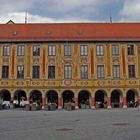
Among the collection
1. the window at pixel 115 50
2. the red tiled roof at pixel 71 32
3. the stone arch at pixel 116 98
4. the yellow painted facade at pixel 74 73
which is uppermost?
the red tiled roof at pixel 71 32

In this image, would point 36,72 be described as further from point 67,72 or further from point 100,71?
point 100,71

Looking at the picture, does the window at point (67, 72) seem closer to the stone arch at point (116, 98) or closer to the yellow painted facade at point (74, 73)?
the yellow painted facade at point (74, 73)

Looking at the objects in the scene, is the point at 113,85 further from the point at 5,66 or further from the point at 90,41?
the point at 5,66

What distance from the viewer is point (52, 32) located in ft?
146

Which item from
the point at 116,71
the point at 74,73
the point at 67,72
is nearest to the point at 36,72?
the point at 67,72

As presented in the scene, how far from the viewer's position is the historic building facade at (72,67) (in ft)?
136

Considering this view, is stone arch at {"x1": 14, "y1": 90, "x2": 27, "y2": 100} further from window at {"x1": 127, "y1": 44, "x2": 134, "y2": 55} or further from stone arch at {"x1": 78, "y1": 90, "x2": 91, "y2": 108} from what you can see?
window at {"x1": 127, "y1": 44, "x2": 134, "y2": 55}

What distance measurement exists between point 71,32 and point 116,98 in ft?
35.9

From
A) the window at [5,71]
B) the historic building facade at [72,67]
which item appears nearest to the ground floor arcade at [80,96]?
the historic building facade at [72,67]

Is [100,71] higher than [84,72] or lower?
higher

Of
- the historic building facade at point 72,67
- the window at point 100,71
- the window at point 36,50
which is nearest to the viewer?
the historic building facade at point 72,67

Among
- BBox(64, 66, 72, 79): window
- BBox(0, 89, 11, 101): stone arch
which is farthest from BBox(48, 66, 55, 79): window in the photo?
BBox(0, 89, 11, 101): stone arch

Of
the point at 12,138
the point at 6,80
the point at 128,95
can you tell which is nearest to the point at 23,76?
the point at 6,80

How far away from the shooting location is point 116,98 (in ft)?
142
